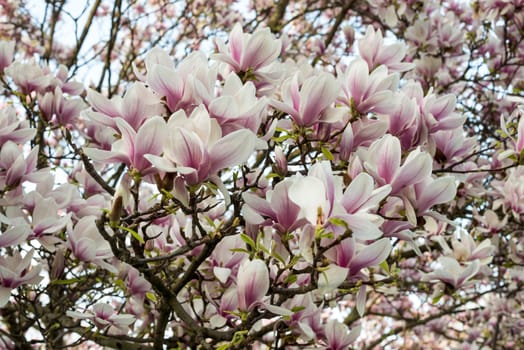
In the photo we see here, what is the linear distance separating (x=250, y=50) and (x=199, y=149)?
1.67 ft

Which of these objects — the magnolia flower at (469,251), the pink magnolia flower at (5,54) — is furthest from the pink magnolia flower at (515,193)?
the pink magnolia flower at (5,54)

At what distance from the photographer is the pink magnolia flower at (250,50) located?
1520mm

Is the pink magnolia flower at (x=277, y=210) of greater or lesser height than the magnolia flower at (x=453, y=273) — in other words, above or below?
above

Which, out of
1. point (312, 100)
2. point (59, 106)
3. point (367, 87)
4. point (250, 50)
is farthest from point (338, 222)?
point (59, 106)

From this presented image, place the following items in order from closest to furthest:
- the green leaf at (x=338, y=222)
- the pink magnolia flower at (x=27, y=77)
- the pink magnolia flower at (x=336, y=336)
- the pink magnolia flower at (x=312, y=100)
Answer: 1. the green leaf at (x=338, y=222)
2. the pink magnolia flower at (x=312, y=100)
3. the pink magnolia flower at (x=336, y=336)
4. the pink magnolia flower at (x=27, y=77)

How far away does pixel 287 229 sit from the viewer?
1.21 meters

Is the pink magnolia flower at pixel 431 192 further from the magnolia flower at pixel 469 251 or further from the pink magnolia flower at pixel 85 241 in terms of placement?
the pink magnolia flower at pixel 85 241

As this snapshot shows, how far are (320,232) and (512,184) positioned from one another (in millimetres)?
1459

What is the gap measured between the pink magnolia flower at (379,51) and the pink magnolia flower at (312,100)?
47 cm

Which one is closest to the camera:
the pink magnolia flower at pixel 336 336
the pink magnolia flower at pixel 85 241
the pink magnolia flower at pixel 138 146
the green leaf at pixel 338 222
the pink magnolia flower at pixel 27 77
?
the green leaf at pixel 338 222

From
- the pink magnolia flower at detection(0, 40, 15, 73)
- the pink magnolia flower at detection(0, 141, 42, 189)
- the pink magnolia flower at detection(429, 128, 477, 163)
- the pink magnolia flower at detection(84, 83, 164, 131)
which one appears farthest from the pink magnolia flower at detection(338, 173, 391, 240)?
the pink magnolia flower at detection(0, 40, 15, 73)

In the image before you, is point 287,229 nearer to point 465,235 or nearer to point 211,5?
point 465,235

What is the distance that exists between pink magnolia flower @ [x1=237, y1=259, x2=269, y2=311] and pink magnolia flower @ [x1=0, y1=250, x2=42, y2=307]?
2.20ft

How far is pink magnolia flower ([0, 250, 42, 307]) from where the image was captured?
1603 mm
